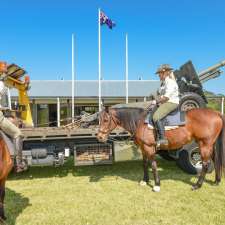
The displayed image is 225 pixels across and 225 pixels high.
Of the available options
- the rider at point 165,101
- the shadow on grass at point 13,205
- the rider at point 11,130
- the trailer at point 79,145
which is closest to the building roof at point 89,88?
the trailer at point 79,145

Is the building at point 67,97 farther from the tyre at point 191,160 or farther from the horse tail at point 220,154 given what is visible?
the horse tail at point 220,154

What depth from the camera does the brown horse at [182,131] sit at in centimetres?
656

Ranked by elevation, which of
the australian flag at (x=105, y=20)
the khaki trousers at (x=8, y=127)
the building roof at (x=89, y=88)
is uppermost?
the australian flag at (x=105, y=20)

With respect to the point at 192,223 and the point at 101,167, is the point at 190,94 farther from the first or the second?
the point at 192,223

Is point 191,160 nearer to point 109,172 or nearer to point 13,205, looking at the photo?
point 109,172

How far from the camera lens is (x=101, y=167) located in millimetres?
9008

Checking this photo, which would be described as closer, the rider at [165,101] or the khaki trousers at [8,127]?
the khaki trousers at [8,127]

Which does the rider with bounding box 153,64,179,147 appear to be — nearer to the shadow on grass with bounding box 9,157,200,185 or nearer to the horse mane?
the horse mane

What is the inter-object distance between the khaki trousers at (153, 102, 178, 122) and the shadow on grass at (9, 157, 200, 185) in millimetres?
1830

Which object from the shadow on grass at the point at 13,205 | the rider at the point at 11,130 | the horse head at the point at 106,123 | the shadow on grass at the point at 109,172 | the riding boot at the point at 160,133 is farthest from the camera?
the shadow on grass at the point at 109,172

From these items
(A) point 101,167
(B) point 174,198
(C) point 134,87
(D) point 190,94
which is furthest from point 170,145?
(C) point 134,87

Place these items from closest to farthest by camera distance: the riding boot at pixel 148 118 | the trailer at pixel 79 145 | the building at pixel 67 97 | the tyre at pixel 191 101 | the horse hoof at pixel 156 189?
the horse hoof at pixel 156 189
the riding boot at pixel 148 118
the trailer at pixel 79 145
the tyre at pixel 191 101
the building at pixel 67 97

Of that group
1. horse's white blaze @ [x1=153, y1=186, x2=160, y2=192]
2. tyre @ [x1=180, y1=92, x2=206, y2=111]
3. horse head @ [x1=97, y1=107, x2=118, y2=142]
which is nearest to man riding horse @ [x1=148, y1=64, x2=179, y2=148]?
horse's white blaze @ [x1=153, y1=186, x2=160, y2=192]

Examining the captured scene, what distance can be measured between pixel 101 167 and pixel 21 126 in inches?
111
